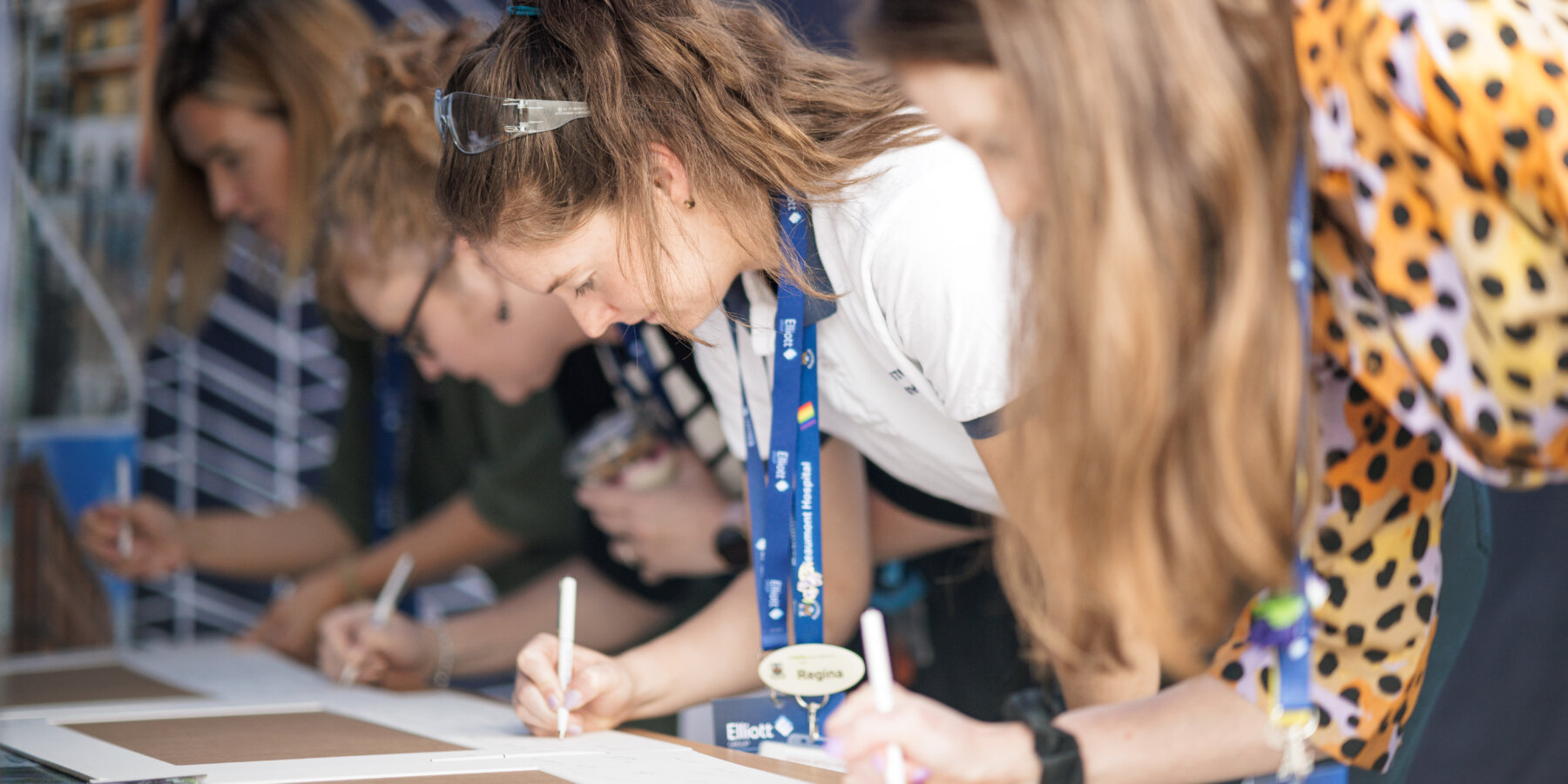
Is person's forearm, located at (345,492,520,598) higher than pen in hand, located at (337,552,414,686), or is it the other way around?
person's forearm, located at (345,492,520,598)

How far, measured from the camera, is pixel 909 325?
1159 mm

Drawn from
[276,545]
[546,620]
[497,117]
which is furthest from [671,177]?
[276,545]

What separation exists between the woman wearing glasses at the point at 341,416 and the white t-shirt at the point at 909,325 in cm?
62

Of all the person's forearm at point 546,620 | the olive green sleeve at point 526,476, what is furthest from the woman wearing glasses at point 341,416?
the person's forearm at point 546,620

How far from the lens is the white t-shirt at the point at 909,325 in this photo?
1.09 meters

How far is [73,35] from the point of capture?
2670 millimetres

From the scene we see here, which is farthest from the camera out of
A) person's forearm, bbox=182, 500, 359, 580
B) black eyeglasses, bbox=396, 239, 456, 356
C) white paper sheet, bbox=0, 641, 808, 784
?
person's forearm, bbox=182, 500, 359, 580

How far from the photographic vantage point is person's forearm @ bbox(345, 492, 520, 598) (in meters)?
2.23

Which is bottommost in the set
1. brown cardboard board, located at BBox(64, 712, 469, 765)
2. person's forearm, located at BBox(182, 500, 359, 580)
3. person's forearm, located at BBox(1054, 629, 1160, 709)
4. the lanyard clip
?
the lanyard clip

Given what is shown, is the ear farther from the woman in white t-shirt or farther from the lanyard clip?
the lanyard clip

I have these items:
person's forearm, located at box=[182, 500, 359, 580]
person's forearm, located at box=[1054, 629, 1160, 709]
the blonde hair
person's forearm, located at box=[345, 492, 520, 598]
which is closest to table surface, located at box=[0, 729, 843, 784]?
person's forearm, located at box=[1054, 629, 1160, 709]

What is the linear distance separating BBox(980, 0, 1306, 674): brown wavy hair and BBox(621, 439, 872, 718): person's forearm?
644mm

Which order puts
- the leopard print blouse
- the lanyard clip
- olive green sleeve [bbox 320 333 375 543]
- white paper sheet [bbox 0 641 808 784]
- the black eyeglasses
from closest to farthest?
1. the leopard print blouse
2. the lanyard clip
3. white paper sheet [bbox 0 641 808 784]
4. the black eyeglasses
5. olive green sleeve [bbox 320 333 375 543]

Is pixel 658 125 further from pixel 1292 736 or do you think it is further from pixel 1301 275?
pixel 1292 736
